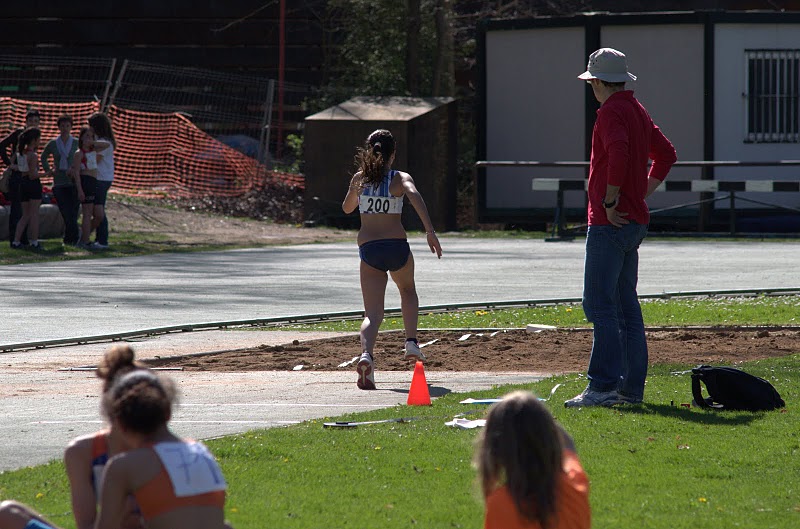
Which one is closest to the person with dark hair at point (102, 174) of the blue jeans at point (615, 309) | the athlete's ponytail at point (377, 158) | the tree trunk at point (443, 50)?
the athlete's ponytail at point (377, 158)

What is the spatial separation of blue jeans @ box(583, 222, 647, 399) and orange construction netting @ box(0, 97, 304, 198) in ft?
73.0

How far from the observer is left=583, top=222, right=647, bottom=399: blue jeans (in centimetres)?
823

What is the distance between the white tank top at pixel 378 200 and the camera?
33.4 ft

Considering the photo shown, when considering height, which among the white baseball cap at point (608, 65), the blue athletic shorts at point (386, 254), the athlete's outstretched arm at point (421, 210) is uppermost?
the white baseball cap at point (608, 65)

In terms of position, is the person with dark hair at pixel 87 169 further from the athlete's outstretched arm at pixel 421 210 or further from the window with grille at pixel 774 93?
the window with grille at pixel 774 93

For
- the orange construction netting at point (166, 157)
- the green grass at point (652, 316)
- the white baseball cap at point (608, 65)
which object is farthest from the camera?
the orange construction netting at point (166, 157)

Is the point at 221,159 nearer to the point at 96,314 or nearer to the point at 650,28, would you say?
the point at 650,28

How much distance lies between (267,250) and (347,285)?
19.0ft

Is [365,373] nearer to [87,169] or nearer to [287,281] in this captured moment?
[287,281]

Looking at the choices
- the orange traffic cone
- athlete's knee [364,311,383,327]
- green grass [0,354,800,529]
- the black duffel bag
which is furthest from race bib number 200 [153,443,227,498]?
athlete's knee [364,311,383,327]

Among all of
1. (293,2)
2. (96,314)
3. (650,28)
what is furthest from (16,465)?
(293,2)

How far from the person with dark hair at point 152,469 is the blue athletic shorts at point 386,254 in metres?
5.96

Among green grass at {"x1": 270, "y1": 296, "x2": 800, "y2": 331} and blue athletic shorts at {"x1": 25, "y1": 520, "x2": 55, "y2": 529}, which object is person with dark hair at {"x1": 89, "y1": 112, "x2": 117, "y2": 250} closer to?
green grass at {"x1": 270, "y1": 296, "x2": 800, "y2": 331}

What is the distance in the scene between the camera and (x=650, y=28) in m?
28.4
